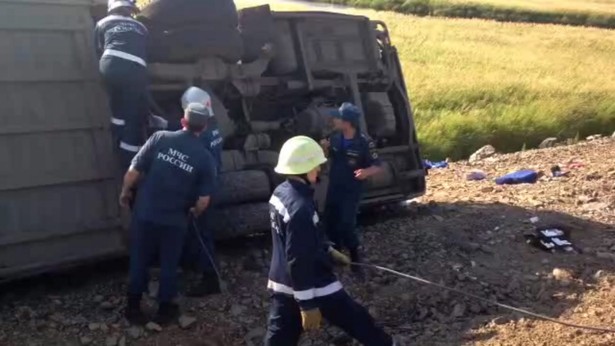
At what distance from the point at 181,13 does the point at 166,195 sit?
1905 mm

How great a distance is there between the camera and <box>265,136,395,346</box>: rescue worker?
5.84 meters

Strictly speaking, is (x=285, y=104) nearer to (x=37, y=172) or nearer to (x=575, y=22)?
(x=37, y=172)

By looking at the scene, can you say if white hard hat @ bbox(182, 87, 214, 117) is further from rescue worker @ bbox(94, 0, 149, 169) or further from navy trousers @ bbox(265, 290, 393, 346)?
navy trousers @ bbox(265, 290, 393, 346)

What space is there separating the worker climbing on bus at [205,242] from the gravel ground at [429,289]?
5.9 inches

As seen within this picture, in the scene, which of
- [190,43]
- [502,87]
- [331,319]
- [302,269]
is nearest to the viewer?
[302,269]

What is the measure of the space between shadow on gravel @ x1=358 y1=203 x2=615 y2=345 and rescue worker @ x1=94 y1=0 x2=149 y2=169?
2264 millimetres

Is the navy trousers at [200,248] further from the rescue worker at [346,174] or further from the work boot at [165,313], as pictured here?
the rescue worker at [346,174]

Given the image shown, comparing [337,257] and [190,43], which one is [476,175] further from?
[337,257]

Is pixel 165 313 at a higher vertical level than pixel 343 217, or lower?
lower

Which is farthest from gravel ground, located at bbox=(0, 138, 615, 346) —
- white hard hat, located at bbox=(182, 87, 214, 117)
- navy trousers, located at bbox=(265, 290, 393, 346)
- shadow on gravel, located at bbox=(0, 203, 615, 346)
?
white hard hat, located at bbox=(182, 87, 214, 117)

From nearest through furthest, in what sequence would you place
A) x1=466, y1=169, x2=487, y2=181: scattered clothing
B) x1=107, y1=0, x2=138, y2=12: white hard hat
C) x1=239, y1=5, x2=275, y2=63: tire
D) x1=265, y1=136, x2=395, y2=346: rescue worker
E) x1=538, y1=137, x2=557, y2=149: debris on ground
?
x1=265, y1=136, x2=395, y2=346: rescue worker → x1=107, y1=0, x2=138, y2=12: white hard hat → x1=239, y1=5, x2=275, y2=63: tire → x1=466, y1=169, x2=487, y2=181: scattered clothing → x1=538, y1=137, x2=557, y2=149: debris on ground

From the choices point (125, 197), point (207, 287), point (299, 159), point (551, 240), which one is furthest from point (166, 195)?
point (551, 240)

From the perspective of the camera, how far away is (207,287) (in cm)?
778

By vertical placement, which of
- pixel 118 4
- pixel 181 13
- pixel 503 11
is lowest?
pixel 503 11
